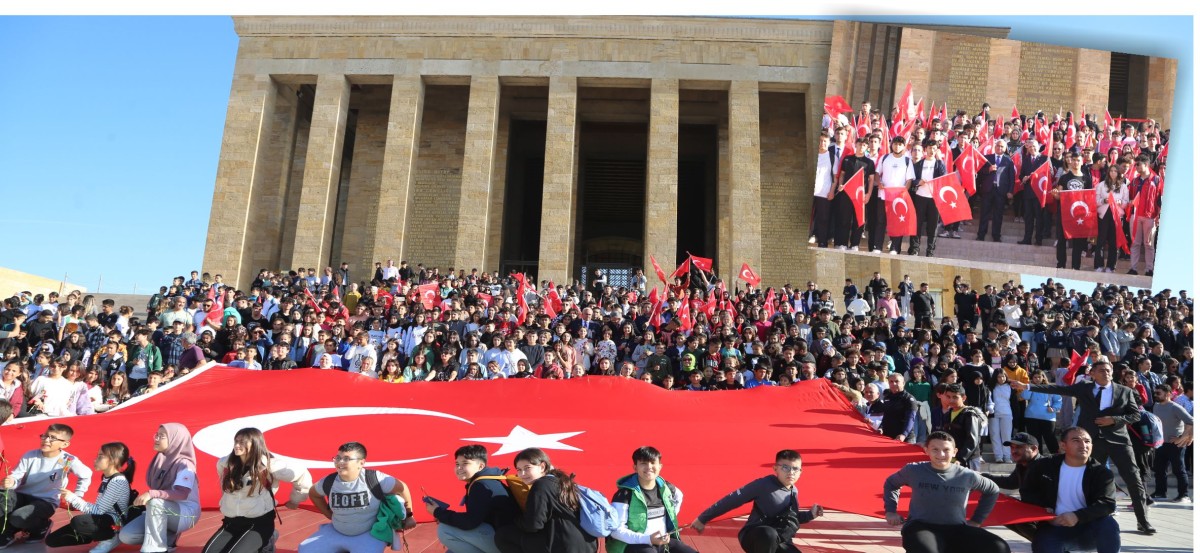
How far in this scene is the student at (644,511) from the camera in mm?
4828

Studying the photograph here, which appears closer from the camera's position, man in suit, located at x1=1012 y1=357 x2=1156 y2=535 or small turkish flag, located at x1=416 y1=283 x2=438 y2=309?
man in suit, located at x1=1012 y1=357 x2=1156 y2=535

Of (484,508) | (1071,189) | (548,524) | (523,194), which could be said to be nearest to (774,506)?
(548,524)

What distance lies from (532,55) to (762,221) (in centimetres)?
937

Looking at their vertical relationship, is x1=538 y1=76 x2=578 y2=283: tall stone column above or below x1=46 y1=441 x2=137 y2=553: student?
above

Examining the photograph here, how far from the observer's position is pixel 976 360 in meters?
10.1

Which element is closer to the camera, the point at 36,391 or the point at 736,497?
the point at 736,497

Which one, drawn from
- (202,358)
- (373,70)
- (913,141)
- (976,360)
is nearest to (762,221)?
(913,141)

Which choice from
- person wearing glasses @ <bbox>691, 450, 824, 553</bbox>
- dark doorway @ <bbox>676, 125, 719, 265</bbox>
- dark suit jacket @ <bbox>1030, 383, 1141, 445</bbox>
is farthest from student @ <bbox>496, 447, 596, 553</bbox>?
dark doorway @ <bbox>676, 125, 719, 265</bbox>

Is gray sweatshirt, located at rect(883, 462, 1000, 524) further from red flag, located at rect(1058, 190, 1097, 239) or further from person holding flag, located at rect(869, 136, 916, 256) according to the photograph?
red flag, located at rect(1058, 190, 1097, 239)

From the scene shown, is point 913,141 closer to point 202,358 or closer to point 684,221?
point 684,221

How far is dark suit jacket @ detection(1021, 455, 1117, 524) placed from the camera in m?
5.20

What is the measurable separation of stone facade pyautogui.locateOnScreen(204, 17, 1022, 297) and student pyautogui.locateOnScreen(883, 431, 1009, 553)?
18.3 m

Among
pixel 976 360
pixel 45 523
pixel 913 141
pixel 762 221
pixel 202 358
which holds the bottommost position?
pixel 45 523

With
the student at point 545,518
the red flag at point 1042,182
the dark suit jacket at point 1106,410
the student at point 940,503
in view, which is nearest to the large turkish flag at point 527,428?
the student at point 940,503
